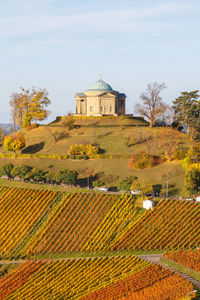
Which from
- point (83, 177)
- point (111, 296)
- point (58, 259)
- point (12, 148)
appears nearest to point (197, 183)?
point (83, 177)

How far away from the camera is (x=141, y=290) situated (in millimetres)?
43406

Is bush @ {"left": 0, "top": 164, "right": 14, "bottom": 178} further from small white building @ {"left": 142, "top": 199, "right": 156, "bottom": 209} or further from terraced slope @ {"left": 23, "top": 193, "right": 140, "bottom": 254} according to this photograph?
small white building @ {"left": 142, "top": 199, "right": 156, "bottom": 209}

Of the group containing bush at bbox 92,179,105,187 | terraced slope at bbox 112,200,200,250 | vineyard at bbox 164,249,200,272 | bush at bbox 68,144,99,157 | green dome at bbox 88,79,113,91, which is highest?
green dome at bbox 88,79,113,91

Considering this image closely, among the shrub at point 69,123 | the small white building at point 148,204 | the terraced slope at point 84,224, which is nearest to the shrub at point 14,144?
the shrub at point 69,123

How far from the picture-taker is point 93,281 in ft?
154

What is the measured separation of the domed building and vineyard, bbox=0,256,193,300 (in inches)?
2559

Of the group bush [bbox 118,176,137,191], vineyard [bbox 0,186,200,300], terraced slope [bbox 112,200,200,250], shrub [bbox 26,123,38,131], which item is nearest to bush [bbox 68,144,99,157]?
bush [bbox 118,176,137,191]

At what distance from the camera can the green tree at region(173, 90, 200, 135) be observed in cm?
9424

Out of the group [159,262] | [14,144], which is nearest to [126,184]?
[159,262]

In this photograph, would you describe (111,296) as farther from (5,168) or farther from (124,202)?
(5,168)

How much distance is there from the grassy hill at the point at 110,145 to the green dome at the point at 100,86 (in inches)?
375

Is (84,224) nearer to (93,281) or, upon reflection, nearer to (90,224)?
Answer: (90,224)

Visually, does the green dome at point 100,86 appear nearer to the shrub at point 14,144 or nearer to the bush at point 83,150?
the bush at point 83,150

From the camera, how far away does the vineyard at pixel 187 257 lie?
49.6 m
